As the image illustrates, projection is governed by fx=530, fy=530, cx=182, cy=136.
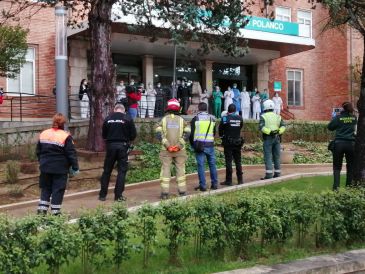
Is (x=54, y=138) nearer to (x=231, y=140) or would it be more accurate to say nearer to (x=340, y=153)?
(x=231, y=140)

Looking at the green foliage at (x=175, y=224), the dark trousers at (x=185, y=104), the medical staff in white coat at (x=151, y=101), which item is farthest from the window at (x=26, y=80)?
the green foliage at (x=175, y=224)

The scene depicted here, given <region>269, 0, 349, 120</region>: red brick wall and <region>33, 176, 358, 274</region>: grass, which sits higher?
<region>269, 0, 349, 120</region>: red brick wall

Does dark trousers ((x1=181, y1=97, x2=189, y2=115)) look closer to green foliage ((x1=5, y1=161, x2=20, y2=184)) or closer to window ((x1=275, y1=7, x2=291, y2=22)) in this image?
window ((x1=275, y1=7, x2=291, y2=22))

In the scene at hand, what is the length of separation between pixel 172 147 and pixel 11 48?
7.04 m

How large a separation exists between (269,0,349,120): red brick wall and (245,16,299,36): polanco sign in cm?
521

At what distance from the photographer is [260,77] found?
28.9 m

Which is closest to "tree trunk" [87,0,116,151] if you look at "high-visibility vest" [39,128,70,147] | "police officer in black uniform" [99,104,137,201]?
"police officer in black uniform" [99,104,137,201]

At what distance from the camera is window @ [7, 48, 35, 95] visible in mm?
20844

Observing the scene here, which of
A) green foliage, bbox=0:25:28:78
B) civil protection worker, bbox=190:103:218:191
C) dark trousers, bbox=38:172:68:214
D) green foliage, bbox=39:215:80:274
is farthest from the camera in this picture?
green foliage, bbox=0:25:28:78

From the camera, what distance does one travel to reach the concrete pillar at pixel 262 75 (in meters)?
28.9

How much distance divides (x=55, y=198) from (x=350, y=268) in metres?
4.28

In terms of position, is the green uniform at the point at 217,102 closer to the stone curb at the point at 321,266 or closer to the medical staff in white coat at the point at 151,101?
the medical staff in white coat at the point at 151,101

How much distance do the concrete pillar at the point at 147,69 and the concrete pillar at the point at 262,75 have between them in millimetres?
6568

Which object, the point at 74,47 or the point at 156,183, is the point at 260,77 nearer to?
the point at 74,47
